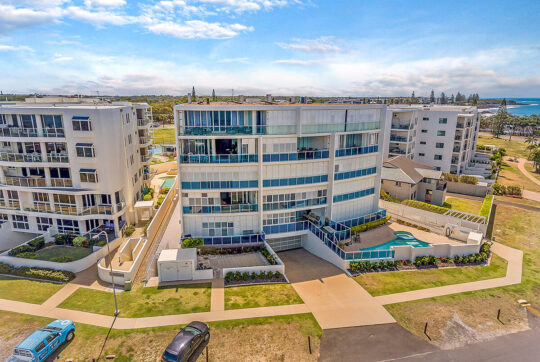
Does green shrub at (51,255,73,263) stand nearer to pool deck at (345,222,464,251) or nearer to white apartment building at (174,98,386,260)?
white apartment building at (174,98,386,260)

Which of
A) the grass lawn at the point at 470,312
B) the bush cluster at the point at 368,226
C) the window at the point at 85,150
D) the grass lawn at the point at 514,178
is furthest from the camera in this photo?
the grass lawn at the point at 514,178

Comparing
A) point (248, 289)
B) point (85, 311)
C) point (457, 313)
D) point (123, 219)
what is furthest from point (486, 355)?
point (123, 219)

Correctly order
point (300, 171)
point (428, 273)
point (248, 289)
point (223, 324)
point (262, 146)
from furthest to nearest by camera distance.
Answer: point (300, 171)
point (262, 146)
point (428, 273)
point (248, 289)
point (223, 324)

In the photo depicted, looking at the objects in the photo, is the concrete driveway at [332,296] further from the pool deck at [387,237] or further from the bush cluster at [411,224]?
the bush cluster at [411,224]

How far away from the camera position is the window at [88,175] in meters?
34.9

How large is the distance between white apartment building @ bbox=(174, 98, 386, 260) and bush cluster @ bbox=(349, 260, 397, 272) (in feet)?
6.46

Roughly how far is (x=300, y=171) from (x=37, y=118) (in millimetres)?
30385

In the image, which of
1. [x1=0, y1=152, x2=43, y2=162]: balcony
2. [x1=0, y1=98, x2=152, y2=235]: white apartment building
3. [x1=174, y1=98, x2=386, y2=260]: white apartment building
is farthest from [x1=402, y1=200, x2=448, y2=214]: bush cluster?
[x1=0, y1=152, x2=43, y2=162]: balcony

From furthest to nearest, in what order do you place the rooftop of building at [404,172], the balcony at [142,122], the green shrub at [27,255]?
the rooftop of building at [404,172] < the balcony at [142,122] < the green shrub at [27,255]

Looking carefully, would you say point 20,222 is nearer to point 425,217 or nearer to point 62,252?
point 62,252

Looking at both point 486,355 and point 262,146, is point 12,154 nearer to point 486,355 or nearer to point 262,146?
point 262,146

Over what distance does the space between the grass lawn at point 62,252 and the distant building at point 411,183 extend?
4234cm

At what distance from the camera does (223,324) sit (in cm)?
2252

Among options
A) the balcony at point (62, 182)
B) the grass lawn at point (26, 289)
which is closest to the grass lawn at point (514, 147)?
the balcony at point (62, 182)
